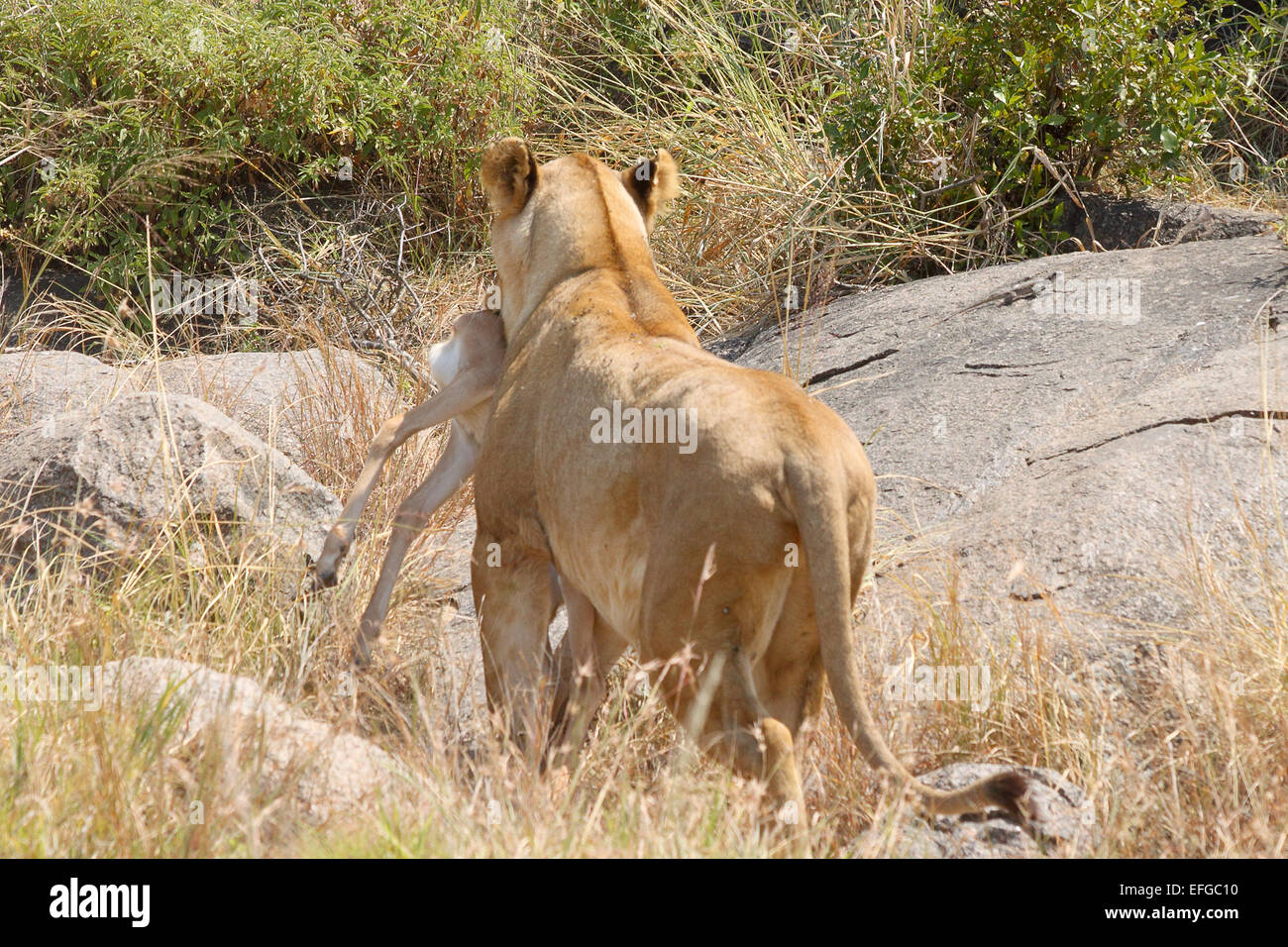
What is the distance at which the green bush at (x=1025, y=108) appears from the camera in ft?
24.1

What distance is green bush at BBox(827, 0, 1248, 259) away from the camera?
736 centimetres

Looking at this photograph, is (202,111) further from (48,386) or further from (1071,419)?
(1071,419)

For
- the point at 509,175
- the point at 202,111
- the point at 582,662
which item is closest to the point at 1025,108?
the point at 509,175

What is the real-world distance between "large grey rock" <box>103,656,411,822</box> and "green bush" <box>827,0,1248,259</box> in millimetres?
5259

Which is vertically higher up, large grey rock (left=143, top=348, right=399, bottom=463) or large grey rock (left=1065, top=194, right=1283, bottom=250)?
large grey rock (left=1065, top=194, right=1283, bottom=250)

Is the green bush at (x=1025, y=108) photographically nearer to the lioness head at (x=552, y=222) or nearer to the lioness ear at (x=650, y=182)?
the lioness ear at (x=650, y=182)

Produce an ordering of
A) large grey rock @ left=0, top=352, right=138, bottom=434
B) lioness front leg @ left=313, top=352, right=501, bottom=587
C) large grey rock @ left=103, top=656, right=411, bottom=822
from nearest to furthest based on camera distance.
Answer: large grey rock @ left=103, top=656, right=411, bottom=822 → lioness front leg @ left=313, top=352, right=501, bottom=587 → large grey rock @ left=0, top=352, right=138, bottom=434

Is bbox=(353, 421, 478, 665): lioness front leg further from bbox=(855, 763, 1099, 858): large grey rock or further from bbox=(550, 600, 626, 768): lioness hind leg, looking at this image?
bbox=(855, 763, 1099, 858): large grey rock

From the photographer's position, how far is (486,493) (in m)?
3.89

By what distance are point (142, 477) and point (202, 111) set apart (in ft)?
15.5

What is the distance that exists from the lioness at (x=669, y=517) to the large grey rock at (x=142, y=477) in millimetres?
1234

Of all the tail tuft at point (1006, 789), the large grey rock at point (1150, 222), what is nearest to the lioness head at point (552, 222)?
the tail tuft at point (1006, 789)

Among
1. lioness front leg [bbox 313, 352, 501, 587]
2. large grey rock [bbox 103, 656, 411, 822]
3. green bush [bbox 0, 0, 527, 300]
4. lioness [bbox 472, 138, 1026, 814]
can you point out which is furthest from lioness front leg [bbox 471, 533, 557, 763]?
green bush [bbox 0, 0, 527, 300]

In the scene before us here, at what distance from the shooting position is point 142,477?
4758 millimetres
